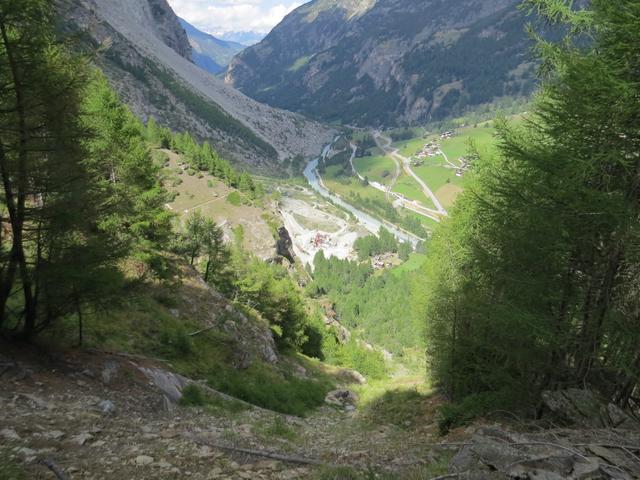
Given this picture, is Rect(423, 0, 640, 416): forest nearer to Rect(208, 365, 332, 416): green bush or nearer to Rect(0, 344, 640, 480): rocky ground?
Rect(0, 344, 640, 480): rocky ground

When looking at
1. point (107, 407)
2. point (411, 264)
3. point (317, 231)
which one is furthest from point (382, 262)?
point (107, 407)

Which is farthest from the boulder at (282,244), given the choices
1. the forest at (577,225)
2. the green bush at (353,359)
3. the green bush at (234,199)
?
the forest at (577,225)

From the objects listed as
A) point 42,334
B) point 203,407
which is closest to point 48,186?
point 42,334

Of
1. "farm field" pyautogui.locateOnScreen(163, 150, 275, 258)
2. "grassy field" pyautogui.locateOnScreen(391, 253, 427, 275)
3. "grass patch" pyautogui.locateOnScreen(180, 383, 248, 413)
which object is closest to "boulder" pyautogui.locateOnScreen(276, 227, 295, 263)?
"farm field" pyautogui.locateOnScreen(163, 150, 275, 258)

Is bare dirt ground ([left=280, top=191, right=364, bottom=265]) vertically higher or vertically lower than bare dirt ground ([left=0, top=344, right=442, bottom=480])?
lower

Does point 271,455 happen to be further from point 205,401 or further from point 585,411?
point 205,401

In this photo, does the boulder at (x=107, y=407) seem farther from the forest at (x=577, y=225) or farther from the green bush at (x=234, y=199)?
the green bush at (x=234, y=199)

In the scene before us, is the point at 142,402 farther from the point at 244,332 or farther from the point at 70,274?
the point at 244,332

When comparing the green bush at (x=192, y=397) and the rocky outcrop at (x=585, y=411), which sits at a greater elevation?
the rocky outcrop at (x=585, y=411)
